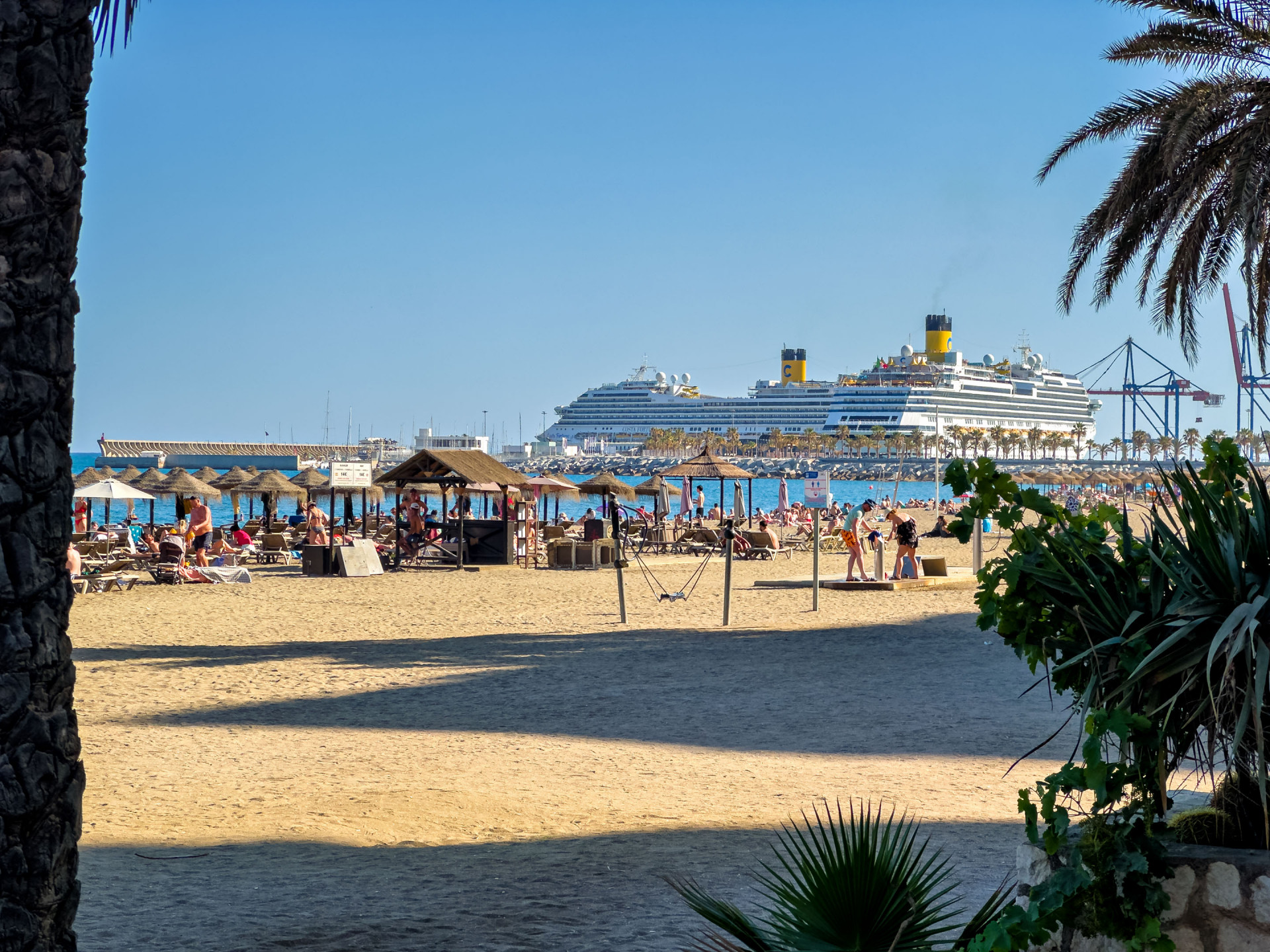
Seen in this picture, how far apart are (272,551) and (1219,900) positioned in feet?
71.0

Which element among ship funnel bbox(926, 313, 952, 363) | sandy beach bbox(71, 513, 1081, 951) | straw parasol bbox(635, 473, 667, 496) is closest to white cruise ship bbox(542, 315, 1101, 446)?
ship funnel bbox(926, 313, 952, 363)

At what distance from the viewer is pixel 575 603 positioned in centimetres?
1555

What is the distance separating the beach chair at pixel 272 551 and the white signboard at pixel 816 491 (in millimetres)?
11565

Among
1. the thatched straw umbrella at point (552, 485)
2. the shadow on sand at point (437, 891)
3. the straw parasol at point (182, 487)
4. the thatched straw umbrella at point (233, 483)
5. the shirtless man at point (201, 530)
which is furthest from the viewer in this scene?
the thatched straw umbrella at point (233, 483)

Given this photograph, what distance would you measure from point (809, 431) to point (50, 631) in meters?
124

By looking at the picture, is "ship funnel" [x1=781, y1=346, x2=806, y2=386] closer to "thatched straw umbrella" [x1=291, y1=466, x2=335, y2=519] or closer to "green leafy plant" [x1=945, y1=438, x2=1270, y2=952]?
"thatched straw umbrella" [x1=291, y1=466, x2=335, y2=519]

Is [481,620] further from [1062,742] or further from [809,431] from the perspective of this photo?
[809,431]

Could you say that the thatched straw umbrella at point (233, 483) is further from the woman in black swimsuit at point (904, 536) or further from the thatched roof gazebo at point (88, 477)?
the woman in black swimsuit at point (904, 536)

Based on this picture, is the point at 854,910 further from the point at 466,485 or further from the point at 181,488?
the point at 181,488

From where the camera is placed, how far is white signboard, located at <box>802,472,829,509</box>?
47.8ft

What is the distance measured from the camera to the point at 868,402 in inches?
4788

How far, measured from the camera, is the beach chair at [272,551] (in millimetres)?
22578

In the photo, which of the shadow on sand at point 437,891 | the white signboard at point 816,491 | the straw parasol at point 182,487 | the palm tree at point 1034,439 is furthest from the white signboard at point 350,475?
the palm tree at point 1034,439

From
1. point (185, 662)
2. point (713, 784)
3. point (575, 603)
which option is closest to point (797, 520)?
point (575, 603)
